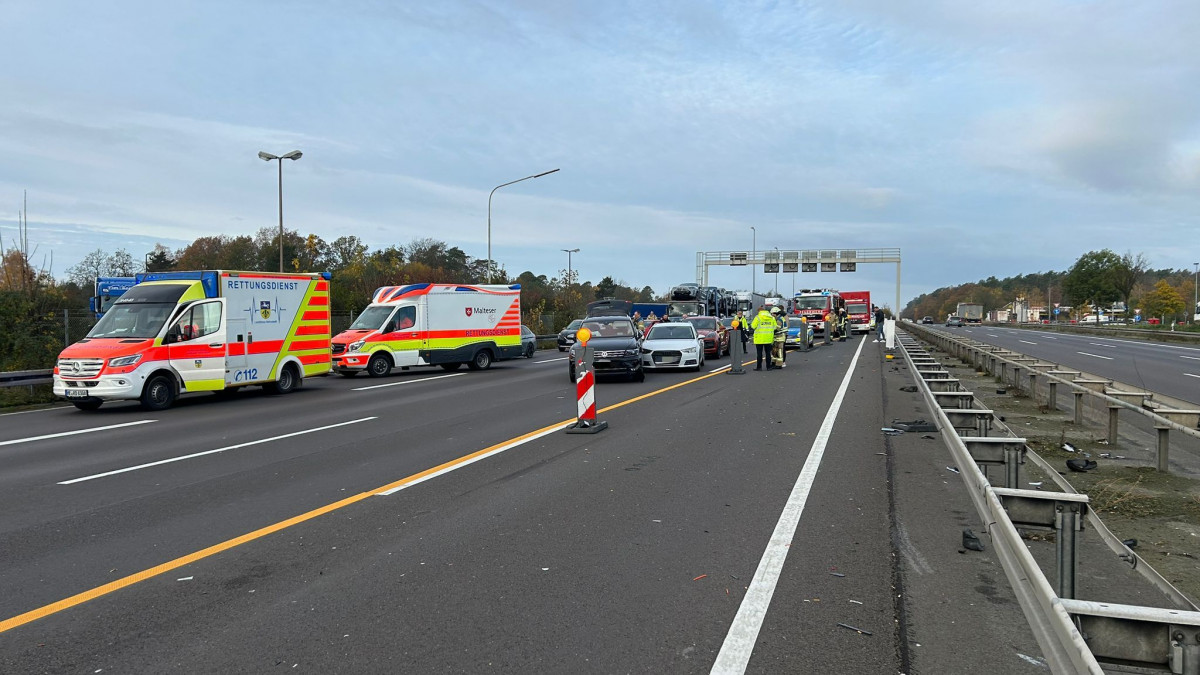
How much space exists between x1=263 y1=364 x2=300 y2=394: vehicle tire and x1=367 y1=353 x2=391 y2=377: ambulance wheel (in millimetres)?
3669

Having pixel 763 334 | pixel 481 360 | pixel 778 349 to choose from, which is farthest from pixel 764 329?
pixel 481 360

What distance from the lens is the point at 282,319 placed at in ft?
56.8

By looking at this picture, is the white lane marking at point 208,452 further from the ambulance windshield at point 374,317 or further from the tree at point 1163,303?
the tree at point 1163,303

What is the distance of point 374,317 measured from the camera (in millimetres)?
22156

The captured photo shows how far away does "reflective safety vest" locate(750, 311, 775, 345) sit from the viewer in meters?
21.5

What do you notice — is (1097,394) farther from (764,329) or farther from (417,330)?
(417,330)

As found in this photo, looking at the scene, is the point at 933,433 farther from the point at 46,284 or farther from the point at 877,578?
the point at 46,284

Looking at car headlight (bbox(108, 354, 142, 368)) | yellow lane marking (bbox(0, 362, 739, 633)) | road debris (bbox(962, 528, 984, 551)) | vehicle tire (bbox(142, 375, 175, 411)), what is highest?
car headlight (bbox(108, 354, 142, 368))

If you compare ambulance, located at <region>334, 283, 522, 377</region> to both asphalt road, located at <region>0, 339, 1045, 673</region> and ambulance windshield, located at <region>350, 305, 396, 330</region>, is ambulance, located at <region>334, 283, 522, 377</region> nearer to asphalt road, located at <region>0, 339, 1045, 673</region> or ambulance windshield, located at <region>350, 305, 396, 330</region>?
ambulance windshield, located at <region>350, 305, 396, 330</region>

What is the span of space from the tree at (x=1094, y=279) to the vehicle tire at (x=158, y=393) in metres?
90.8

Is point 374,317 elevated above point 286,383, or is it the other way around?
point 374,317

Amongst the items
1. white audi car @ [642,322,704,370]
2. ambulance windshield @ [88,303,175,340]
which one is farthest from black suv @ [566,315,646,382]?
ambulance windshield @ [88,303,175,340]

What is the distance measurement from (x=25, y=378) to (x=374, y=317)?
847 centimetres

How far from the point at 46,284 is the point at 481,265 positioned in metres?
64.9
